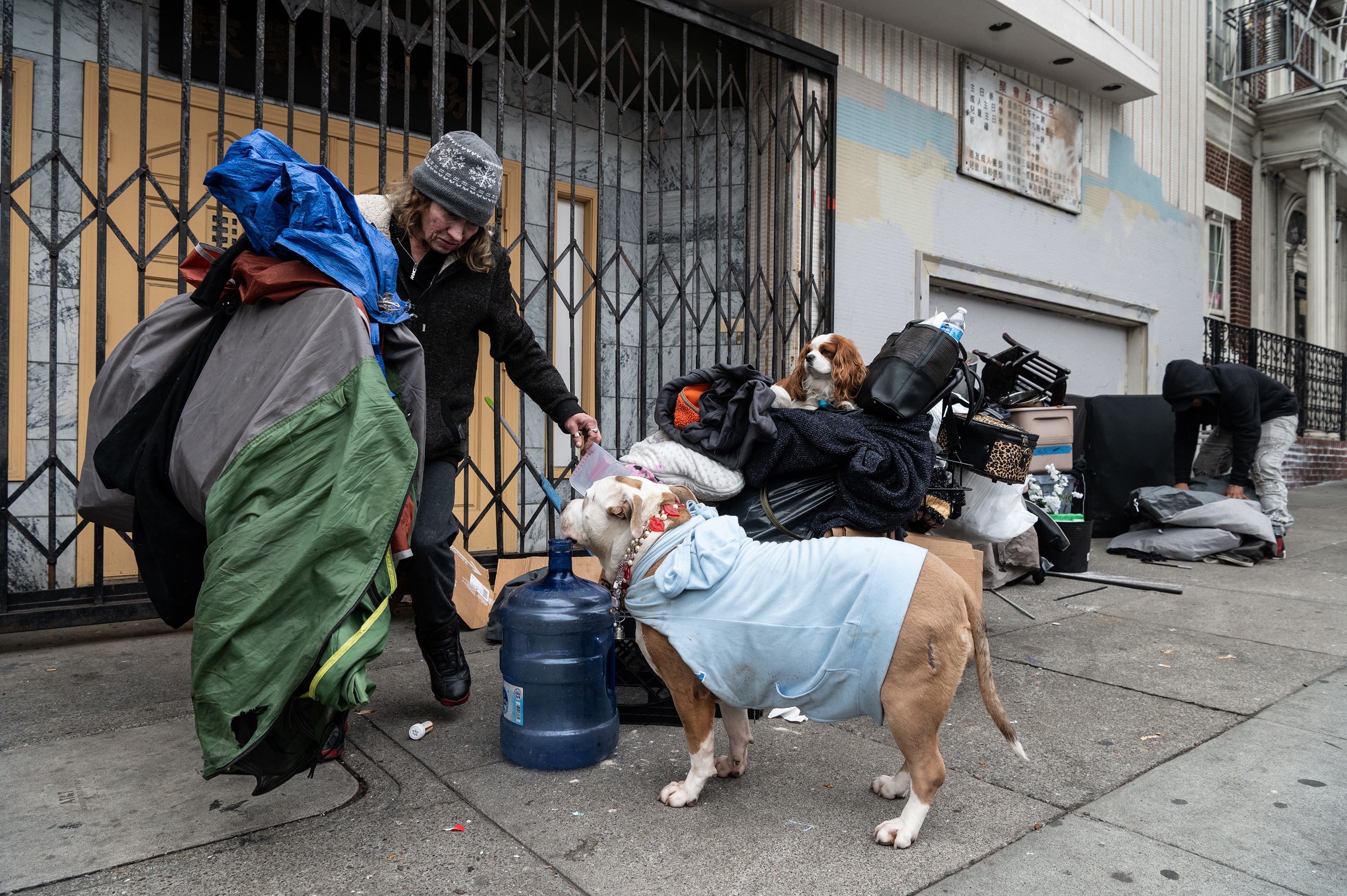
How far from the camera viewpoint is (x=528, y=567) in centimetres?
432

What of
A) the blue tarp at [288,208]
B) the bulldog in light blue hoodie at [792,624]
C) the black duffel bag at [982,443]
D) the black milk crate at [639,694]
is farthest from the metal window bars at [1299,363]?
the blue tarp at [288,208]

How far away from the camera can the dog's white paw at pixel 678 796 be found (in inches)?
86.4

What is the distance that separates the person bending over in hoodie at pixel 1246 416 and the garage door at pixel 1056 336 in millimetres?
995

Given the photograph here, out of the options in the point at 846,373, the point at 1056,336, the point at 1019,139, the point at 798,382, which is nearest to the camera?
the point at 846,373

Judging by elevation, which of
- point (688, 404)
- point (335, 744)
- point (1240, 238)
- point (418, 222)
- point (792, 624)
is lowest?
point (335, 744)

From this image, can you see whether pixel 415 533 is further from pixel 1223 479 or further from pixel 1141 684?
pixel 1223 479

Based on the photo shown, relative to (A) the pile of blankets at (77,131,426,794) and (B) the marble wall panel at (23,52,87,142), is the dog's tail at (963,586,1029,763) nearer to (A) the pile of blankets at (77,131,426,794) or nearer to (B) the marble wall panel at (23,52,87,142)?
(A) the pile of blankets at (77,131,426,794)

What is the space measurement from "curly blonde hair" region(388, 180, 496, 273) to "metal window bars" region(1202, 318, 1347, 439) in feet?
34.5

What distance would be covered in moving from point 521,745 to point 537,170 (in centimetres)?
459

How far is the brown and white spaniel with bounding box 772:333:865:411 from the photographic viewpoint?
3420mm

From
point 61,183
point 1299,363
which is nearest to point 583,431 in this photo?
point 61,183

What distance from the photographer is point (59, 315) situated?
4320 mm

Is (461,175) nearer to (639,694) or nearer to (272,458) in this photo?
(272,458)

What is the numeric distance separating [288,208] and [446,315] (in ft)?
2.47
